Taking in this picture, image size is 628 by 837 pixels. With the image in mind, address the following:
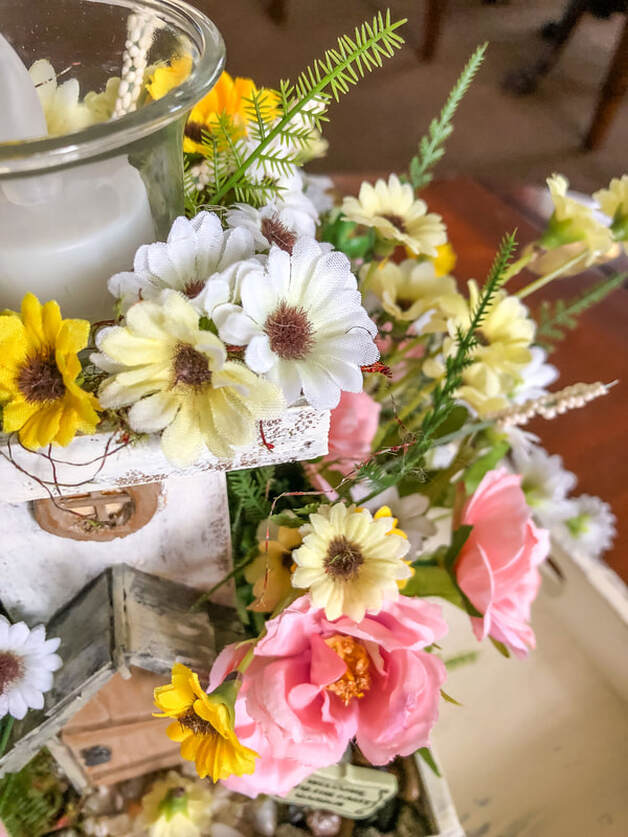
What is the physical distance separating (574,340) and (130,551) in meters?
0.66

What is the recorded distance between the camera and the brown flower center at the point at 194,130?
12.8 inches

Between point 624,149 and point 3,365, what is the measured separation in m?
1.18

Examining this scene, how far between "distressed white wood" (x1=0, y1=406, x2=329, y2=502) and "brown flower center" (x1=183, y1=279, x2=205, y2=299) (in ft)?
0.16

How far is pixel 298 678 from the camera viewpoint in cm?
28

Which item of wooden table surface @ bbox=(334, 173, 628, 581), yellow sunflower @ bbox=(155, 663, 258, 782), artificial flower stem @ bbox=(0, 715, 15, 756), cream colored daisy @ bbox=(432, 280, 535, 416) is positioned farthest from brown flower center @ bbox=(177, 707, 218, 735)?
wooden table surface @ bbox=(334, 173, 628, 581)

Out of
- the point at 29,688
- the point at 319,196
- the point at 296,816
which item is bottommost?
the point at 296,816

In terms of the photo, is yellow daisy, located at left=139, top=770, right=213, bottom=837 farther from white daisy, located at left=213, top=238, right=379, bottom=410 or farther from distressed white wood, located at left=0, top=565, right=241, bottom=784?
white daisy, located at left=213, top=238, right=379, bottom=410

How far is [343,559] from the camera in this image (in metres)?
0.25

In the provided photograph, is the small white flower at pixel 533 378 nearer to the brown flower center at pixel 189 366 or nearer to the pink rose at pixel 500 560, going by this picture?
the pink rose at pixel 500 560

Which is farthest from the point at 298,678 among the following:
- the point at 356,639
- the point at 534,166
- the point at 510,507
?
the point at 534,166

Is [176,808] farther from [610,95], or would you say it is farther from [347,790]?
[610,95]

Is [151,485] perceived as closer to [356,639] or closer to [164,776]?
[356,639]

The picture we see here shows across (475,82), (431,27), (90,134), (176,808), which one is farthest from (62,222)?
(475,82)

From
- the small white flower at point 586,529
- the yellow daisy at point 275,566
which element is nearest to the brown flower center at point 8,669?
the yellow daisy at point 275,566
